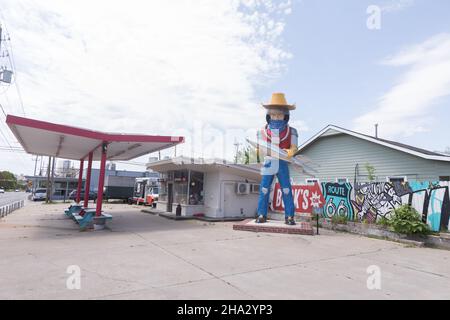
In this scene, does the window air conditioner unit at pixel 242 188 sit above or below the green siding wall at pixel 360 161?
below

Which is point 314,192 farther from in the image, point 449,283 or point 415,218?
point 449,283

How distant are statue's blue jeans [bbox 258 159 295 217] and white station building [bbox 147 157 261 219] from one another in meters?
3.72

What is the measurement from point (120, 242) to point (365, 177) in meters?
12.7

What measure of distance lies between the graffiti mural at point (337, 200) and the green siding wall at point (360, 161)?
180 cm

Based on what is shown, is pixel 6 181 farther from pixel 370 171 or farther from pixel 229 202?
pixel 370 171

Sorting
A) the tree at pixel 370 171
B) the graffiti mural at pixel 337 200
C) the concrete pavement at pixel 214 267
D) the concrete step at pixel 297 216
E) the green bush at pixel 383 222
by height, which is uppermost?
the tree at pixel 370 171

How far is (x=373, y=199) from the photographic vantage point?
39.6 feet

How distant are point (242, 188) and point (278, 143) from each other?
5.28 m

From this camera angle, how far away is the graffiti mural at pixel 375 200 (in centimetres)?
1144

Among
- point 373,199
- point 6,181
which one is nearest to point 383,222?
point 373,199

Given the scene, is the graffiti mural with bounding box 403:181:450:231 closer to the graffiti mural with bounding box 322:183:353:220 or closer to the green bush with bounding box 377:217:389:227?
the green bush with bounding box 377:217:389:227

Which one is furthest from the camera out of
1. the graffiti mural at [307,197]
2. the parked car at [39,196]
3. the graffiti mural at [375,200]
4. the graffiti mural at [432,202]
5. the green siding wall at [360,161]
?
the parked car at [39,196]

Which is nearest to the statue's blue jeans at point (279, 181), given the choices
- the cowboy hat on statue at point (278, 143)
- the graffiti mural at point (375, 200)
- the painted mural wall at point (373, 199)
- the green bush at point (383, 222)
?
the cowboy hat on statue at point (278, 143)

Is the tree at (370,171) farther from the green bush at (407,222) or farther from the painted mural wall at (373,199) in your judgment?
the green bush at (407,222)
